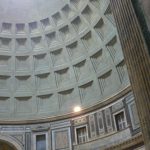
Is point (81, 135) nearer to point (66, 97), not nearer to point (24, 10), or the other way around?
point (66, 97)

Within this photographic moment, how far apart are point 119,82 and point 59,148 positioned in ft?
18.6

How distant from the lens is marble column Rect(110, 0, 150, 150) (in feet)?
30.6

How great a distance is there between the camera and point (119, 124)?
17.6m

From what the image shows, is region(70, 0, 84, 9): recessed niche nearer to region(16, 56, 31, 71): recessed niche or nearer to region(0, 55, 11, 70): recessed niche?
region(16, 56, 31, 71): recessed niche

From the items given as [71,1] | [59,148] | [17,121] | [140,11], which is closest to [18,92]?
[17,121]

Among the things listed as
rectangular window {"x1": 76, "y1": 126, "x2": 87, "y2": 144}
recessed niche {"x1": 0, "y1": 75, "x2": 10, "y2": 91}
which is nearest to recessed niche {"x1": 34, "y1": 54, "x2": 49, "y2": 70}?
recessed niche {"x1": 0, "y1": 75, "x2": 10, "y2": 91}

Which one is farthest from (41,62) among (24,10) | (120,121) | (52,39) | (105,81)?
(120,121)

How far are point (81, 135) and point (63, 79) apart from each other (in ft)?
14.4

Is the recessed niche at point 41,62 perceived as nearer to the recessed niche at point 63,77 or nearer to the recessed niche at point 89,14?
the recessed niche at point 63,77

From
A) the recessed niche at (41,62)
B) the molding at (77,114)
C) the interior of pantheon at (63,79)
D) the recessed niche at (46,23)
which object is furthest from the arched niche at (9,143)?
the recessed niche at (46,23)

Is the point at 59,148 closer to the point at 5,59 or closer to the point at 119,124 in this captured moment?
the point at 119,124

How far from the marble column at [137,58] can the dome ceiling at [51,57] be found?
24.9 feet

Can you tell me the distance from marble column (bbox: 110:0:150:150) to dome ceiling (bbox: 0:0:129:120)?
7576mm

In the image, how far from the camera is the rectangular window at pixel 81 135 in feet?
62.0
